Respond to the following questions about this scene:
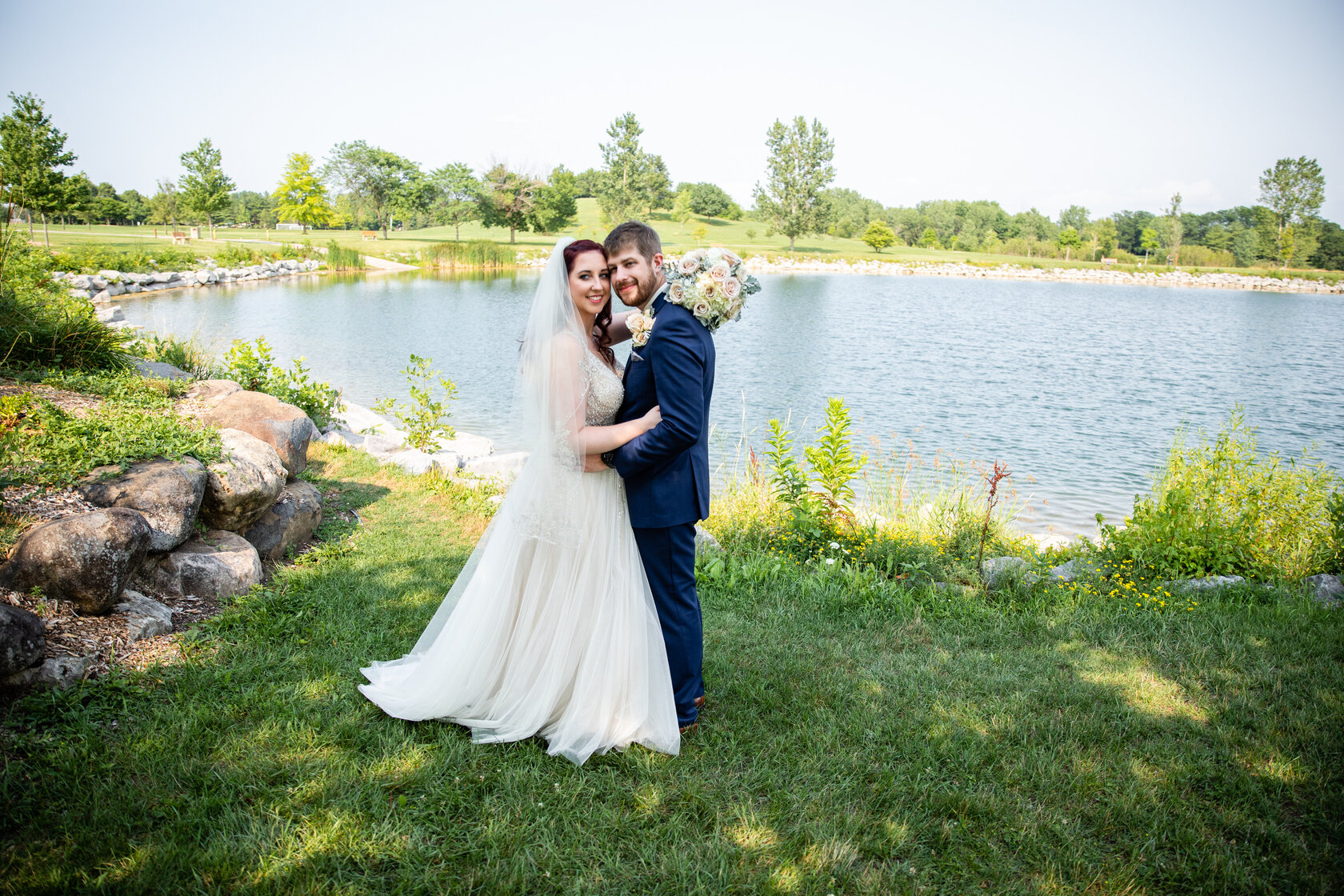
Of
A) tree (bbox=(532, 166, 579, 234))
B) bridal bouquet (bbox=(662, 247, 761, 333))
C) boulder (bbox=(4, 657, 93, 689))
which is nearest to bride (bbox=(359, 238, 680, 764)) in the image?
bridal bouquet (bbox=(662, 247, 761, 333))

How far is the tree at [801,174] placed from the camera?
7250 cm

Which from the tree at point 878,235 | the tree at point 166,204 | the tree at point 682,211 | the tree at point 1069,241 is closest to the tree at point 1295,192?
the tree at point 1069,241

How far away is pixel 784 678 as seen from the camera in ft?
14.0

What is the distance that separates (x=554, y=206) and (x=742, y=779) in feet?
233

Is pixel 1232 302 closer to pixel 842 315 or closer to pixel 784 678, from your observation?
pixel 842 315

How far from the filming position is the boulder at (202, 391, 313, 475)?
6297mm

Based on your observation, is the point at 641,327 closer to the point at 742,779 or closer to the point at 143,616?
the point at 742,779

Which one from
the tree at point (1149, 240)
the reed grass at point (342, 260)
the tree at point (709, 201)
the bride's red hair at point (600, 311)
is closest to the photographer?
the bride's red hair at point (600, 311)

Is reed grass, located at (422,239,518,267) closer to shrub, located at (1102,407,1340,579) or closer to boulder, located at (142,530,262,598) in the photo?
boulder, located at (142,530,262,598)

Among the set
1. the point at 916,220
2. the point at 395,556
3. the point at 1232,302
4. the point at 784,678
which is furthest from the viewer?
the point at 916,220

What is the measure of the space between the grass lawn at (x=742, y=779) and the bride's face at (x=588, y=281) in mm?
2181

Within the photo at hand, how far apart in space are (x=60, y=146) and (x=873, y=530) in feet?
114

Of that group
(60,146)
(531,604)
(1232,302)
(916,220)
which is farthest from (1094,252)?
(531,604)

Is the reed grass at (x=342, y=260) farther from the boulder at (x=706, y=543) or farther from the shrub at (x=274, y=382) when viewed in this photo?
the boulder at (x=706, y=543)
